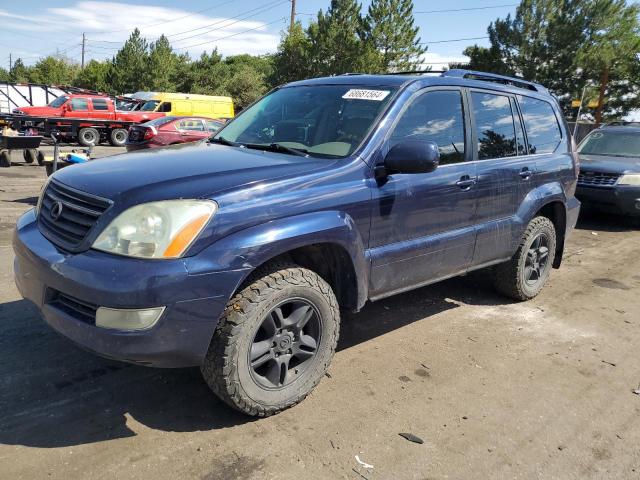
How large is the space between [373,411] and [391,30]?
127ft

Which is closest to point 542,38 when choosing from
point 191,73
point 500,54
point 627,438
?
point 500,54

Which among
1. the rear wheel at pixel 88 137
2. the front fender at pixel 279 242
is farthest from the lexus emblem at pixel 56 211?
the rear wheel at pixel 88 137

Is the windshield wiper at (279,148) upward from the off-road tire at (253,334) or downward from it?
upward

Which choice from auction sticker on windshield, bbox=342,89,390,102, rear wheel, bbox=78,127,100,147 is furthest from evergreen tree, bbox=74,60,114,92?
auction sticker on windshield, bbox=342,89,390,102

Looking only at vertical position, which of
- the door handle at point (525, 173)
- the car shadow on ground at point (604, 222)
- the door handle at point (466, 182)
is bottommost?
the car shadow on ground at point (604, 222)

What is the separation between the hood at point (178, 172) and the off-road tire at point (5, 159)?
12212 mm

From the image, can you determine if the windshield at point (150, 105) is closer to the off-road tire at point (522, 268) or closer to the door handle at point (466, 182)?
the off-road tire at point (522, 268)

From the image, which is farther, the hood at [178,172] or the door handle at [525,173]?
the door handle at [525,173]

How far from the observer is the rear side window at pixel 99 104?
23.1m

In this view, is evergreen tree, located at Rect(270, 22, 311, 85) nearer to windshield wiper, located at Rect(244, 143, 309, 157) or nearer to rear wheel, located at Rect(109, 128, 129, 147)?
rear wheel, located at Rect(109, 128, 129, 147)

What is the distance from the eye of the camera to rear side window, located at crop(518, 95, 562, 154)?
4730 millimetres

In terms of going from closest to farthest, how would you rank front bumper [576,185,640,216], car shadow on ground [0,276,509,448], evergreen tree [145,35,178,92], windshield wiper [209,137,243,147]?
car shadow on ground [0,276,509,448]
windshield wiper [209,137,243,147]
front bumper [576,185,640,216]
evergreen tree [145,35,178,92]

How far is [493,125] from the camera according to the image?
4.29m

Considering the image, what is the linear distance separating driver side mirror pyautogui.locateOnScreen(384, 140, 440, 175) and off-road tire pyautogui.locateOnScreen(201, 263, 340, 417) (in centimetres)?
81
